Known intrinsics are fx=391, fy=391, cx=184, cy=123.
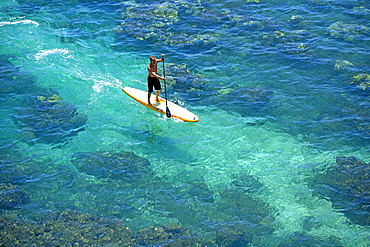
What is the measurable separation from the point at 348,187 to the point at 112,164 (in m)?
8.91

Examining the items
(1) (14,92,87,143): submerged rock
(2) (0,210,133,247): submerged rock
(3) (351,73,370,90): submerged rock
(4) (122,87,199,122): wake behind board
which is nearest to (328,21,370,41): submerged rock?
(3) (351,73,370,90): submerged rock

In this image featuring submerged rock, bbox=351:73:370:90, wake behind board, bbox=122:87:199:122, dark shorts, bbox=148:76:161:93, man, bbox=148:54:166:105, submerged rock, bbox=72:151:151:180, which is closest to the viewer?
submerged rock, bbox=72:151:151:180

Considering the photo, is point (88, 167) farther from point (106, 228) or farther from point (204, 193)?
point (204, 193)

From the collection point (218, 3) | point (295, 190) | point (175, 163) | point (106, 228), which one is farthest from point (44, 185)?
point (218, 3)

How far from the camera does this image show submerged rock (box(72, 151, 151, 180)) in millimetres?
15013

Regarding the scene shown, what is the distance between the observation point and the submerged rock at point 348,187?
13.3m

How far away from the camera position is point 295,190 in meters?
14.3

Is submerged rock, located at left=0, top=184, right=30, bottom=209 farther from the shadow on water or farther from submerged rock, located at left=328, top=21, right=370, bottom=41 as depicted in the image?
submerged rock, located at left=328, top=21, right=370, bottom=41

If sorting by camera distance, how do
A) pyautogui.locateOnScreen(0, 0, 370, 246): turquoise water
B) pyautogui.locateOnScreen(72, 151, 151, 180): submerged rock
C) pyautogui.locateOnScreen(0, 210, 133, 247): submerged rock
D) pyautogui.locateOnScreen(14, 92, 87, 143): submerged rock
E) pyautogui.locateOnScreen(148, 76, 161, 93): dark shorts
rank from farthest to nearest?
pyautogui.locateOnScreen(148, 76, 161, 93): dark shorts < pyautogui.locateOnScreen(14, 92, 87, 143): submerged rock < pyautogui.locateOnScreen(72, 151, 151, 180): submerged rock < pyautogui.locateOnScreen(0, 0, 370, 246): turquoise water < pyautogui.locateOnScreen(0, 210, 133, 247): submerged rock

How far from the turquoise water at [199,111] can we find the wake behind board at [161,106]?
0.42 metres

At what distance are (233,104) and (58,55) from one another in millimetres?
10562

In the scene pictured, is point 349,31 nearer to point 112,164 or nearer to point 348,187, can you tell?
point 348,187

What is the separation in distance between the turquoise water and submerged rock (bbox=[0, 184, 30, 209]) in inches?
11.0

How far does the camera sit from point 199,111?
18188 millimetres
